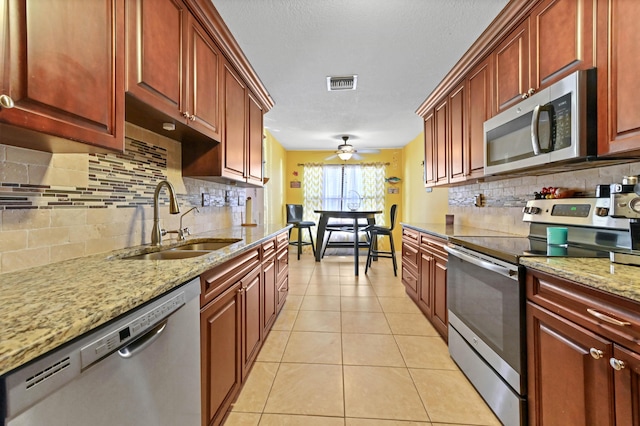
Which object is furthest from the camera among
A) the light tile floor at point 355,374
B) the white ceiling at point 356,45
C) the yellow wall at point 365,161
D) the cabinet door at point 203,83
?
the yellow wall at point 365,161


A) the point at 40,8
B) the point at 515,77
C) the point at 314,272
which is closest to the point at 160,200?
the point at 40,8

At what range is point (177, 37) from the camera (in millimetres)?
1415

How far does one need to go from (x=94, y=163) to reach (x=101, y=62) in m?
0.53

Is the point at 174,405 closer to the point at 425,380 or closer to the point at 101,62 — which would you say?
the point at 101,62

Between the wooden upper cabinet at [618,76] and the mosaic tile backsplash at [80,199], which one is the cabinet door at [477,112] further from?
the mosaic tile backsplash at [80,199]

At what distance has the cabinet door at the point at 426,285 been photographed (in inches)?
92.8

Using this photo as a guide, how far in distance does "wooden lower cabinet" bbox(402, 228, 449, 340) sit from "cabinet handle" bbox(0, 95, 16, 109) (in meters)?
2.30

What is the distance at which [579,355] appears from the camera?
92 cm

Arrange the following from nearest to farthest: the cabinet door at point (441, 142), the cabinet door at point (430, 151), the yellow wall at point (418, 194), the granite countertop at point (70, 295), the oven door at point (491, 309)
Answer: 1. the granite countertop at point (70, 295)
2. the oven door at point (491, 309)
3. the cabinet door at point (441, 142)
4. the cabinet door at point (430, 151)
5. the yellow wall at point (418, 194)

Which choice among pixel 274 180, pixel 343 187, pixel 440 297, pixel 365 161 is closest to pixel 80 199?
pixel 440 297

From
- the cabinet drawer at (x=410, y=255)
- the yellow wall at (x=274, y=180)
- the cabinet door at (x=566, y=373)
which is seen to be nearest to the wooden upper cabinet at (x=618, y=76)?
the cabinet door at (x=566, y=373)

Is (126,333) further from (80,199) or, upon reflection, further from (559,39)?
(559,39)

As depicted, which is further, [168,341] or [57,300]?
[168,341]

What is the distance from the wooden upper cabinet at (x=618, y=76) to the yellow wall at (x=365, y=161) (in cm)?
477
